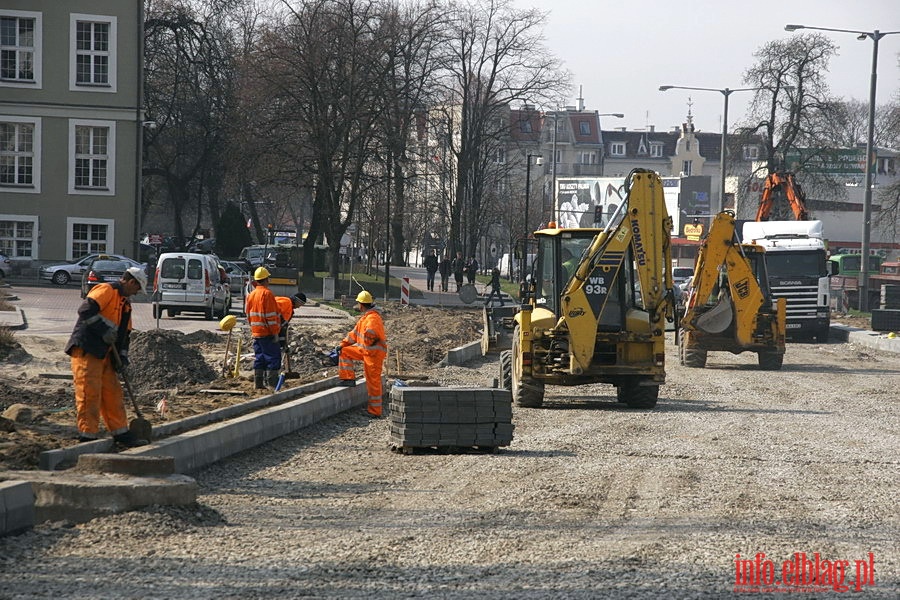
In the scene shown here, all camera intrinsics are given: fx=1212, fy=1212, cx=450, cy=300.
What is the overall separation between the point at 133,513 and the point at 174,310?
1050 inches

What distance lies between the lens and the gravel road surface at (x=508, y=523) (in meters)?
7.01

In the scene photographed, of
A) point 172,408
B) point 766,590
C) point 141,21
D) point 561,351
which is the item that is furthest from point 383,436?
point 141,21

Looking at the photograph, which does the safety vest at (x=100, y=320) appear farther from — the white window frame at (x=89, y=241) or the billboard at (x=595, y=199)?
the billboard at (x=595, y=199)

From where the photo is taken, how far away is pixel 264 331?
15.6m

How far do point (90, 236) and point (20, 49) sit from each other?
7961 mm

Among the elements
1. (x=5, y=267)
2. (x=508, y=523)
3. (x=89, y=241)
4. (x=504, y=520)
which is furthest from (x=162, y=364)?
(x=89, y=241)

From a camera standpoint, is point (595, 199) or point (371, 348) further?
point (595, 199)

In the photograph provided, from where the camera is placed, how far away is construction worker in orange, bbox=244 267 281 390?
15555 millimetres

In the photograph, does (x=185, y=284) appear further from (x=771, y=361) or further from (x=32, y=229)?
(x=32, y=229)

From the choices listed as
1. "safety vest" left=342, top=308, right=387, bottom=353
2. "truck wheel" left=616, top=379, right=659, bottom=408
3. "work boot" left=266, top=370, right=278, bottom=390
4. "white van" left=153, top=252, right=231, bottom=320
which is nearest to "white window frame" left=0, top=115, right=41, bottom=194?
"white van" left=153, top=252, right=231, bottom=320

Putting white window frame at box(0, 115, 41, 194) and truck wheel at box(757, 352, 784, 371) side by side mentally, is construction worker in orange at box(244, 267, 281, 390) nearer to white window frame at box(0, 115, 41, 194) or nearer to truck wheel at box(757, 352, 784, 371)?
truck wheel at box(757, 352, 784, 371)

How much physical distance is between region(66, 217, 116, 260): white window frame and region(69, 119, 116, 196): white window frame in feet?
3.62

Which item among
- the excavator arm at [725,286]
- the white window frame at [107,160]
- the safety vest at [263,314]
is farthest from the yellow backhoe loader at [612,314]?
the white window frame at [107,160]

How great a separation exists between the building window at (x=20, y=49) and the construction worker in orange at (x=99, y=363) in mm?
41278
